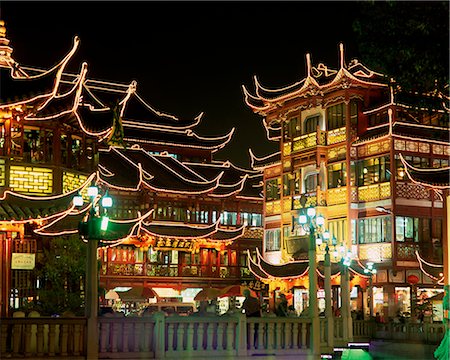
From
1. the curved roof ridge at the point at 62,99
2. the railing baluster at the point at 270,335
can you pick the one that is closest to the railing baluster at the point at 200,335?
the railing baluster at the point at 270,335

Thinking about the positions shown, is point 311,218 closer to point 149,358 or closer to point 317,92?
point 149,358

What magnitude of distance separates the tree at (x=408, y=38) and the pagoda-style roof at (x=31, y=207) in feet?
49.6

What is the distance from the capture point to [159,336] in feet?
55.1

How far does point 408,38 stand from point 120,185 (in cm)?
3910

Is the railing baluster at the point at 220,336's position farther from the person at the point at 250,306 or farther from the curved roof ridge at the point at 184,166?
the curved roof ridge at the point at 184,166

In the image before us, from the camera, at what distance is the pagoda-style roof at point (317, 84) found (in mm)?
46688

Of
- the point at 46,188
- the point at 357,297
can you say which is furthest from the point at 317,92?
the point at 46,188

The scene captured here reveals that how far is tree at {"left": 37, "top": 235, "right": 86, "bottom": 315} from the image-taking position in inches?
1080

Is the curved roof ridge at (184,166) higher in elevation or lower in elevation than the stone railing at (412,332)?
higher

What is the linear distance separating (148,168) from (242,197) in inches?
275

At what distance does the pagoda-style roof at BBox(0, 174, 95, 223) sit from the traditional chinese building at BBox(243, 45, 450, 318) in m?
18.7

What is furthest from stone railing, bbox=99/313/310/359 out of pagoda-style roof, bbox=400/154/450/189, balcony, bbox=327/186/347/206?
balcony, bbox=327/186/347/206

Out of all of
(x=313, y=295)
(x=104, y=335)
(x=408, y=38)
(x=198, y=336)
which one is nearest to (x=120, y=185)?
(x=313, y=295)

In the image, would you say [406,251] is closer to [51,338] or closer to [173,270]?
[173,270]
